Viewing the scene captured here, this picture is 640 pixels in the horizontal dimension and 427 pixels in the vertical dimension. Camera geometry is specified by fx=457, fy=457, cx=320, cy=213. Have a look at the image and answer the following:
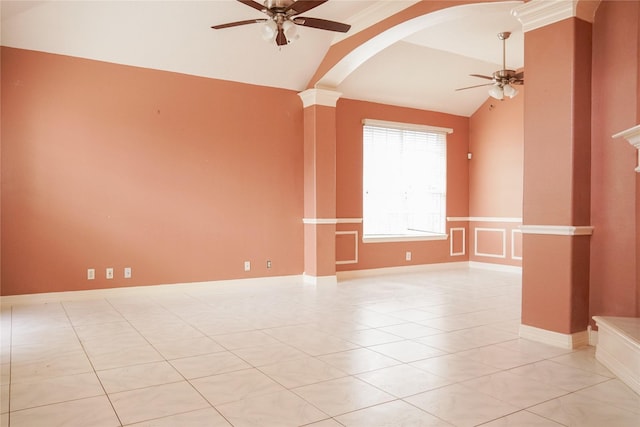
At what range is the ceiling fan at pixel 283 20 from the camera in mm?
3662

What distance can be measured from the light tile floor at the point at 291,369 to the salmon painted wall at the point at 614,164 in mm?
532

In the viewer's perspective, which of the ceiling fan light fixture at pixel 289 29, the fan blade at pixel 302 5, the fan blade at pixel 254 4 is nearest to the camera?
the fan blade at pixel 302 5

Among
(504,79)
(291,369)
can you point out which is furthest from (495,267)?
(291,369)

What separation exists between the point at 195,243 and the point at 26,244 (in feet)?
6.07

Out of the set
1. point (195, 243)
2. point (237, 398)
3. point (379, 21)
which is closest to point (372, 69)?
point (379, 21)

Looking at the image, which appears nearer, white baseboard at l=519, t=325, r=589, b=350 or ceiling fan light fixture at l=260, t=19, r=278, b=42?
white baseboard at l=519, t=325, r=589, b=350

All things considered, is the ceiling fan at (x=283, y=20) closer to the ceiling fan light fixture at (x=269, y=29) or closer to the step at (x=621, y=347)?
the ceiling fan light fixture at (x=269, y=29)

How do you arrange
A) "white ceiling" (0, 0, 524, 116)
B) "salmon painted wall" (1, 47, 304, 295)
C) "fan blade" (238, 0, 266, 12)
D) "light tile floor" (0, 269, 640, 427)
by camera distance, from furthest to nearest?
"salmon painted wall" (1, 47, 304, 295), "white ceiling" (0, 0, 524, 116), "fan blade" (238, 0, 266, 12), "light tile floor" (0, 269, 640, 427)

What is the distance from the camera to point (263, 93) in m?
6.42

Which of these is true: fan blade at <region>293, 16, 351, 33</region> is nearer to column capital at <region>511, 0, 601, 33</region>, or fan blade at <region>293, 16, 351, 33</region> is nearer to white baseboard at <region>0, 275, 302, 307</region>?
column capital at <region>511, 0, 601, 33</region>

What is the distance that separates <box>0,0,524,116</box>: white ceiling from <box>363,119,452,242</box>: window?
2.53 feet

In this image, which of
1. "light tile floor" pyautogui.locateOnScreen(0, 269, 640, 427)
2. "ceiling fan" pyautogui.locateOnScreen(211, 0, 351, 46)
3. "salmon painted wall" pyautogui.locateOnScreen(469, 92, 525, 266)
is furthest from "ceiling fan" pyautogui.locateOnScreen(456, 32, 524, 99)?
"light tile floor" pyautogui.locateOnScreen(0, 269, 640, 427)

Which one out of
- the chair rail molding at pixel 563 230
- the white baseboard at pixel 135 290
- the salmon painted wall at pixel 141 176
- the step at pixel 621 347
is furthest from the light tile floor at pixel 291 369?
the chair rail molding at pixel 563 230

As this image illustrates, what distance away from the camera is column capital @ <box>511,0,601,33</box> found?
3485 mm
